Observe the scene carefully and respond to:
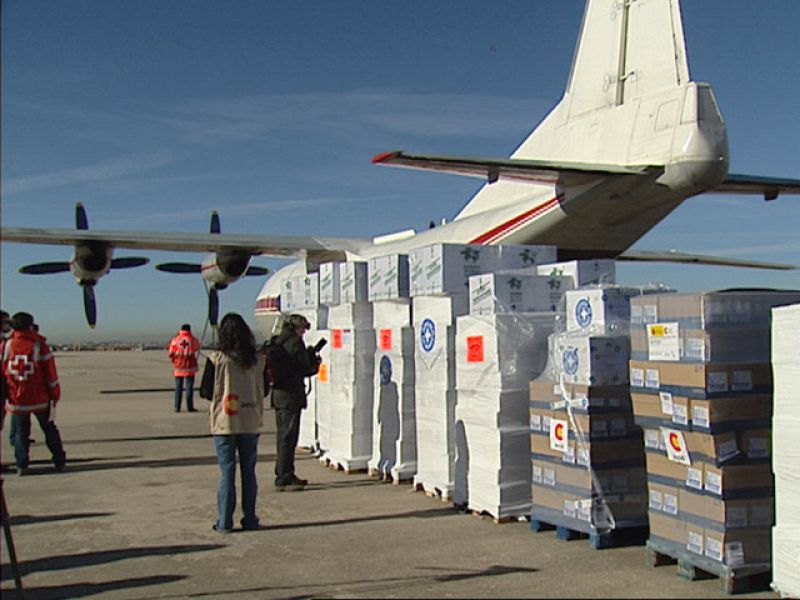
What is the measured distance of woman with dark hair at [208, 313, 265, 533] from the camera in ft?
21.4

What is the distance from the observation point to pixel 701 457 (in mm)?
4891

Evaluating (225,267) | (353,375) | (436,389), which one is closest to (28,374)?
(353,375)

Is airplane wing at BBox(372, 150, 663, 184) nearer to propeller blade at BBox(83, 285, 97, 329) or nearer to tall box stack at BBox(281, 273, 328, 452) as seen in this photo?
tall box stack at BBox(281, 273, 328, 452)

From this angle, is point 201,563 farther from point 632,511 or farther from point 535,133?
point 535,133

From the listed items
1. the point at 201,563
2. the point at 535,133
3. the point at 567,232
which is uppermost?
the point at 535,133

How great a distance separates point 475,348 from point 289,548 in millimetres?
2313

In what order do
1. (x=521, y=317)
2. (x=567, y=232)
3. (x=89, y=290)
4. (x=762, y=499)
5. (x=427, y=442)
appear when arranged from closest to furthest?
(x=762, y=499), (x=521, y=317), (x=427, y=442), (x=567, y=232), (x=89, y=290)

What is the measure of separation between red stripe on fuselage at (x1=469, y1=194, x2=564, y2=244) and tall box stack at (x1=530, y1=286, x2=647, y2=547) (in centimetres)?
640

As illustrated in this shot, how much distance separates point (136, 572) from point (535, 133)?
10.8 meters

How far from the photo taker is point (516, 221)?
1316 centimetres

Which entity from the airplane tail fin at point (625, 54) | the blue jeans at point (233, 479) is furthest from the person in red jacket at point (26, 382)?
the airplane tail fin at point (625, 54)

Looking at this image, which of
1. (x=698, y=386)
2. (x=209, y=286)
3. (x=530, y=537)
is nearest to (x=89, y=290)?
(x=209, y=286)

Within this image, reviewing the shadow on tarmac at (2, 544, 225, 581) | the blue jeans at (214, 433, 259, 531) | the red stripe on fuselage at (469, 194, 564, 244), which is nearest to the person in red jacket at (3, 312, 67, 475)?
the blue jeans at (214, 433, 259, 531)

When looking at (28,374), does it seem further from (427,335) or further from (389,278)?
(427,335)
